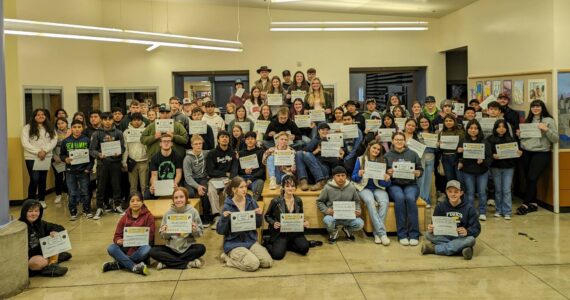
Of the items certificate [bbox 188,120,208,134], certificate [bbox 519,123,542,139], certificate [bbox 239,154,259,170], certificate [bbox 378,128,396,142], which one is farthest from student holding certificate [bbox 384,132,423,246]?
certificate [bbox 188,120,208,134]

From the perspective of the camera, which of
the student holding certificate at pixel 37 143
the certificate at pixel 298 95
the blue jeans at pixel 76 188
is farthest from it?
the certificate at pixel 298 95

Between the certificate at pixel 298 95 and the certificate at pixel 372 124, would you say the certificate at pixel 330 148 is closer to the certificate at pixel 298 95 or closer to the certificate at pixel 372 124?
the certificate at pixel 372 124

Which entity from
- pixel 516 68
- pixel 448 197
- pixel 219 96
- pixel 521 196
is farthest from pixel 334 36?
pixel 448 197

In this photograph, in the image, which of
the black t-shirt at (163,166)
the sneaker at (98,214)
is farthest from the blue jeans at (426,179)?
the sneaker at (98,214)

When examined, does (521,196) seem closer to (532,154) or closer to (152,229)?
(532,154)

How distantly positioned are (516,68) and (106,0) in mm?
9639

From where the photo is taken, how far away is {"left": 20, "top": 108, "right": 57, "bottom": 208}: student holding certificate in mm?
8375

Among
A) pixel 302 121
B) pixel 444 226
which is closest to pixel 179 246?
pixel 444 226

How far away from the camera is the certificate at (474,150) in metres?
7.42

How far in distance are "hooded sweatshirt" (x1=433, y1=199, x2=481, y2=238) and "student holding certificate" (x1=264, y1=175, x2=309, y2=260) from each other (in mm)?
1629

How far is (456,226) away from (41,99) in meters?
8.20

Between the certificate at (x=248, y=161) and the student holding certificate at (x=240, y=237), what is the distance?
145 cm

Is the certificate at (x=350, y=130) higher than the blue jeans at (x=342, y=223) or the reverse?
higher

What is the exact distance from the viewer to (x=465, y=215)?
584 centimetres
